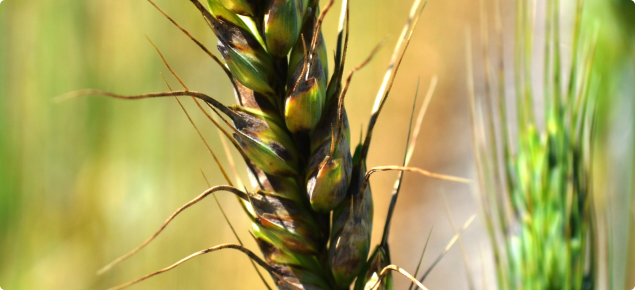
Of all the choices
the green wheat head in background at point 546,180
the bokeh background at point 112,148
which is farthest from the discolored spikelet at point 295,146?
the bokeh background at point 112,148

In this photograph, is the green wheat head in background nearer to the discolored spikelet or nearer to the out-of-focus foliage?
the out-of-focus foliage

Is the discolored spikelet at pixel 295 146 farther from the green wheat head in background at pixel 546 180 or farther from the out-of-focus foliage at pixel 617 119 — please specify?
the out-of-focus foliage at pixel 617 119

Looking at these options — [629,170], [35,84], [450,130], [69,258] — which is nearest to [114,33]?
[35,84]

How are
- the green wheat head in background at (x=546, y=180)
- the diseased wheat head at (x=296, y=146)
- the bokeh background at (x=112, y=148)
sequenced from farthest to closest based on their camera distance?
1. the bokeh background at (x=112, y=148)
2. the green wheat head in background at (x=546, y=180)
3. the diseased wheat head at (x=296, y=146)

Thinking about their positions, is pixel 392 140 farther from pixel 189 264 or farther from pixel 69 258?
pixel 69 258

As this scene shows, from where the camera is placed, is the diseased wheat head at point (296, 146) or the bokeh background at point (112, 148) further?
the bokeh background at point (112, 148)

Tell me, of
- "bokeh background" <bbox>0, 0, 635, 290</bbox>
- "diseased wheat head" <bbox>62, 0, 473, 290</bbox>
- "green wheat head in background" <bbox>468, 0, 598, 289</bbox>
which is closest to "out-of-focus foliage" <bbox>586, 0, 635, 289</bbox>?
"bokeh background" <bbox>0, 0, 635, 290</bbox>

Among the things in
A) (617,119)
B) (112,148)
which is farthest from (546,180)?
(112,148)
